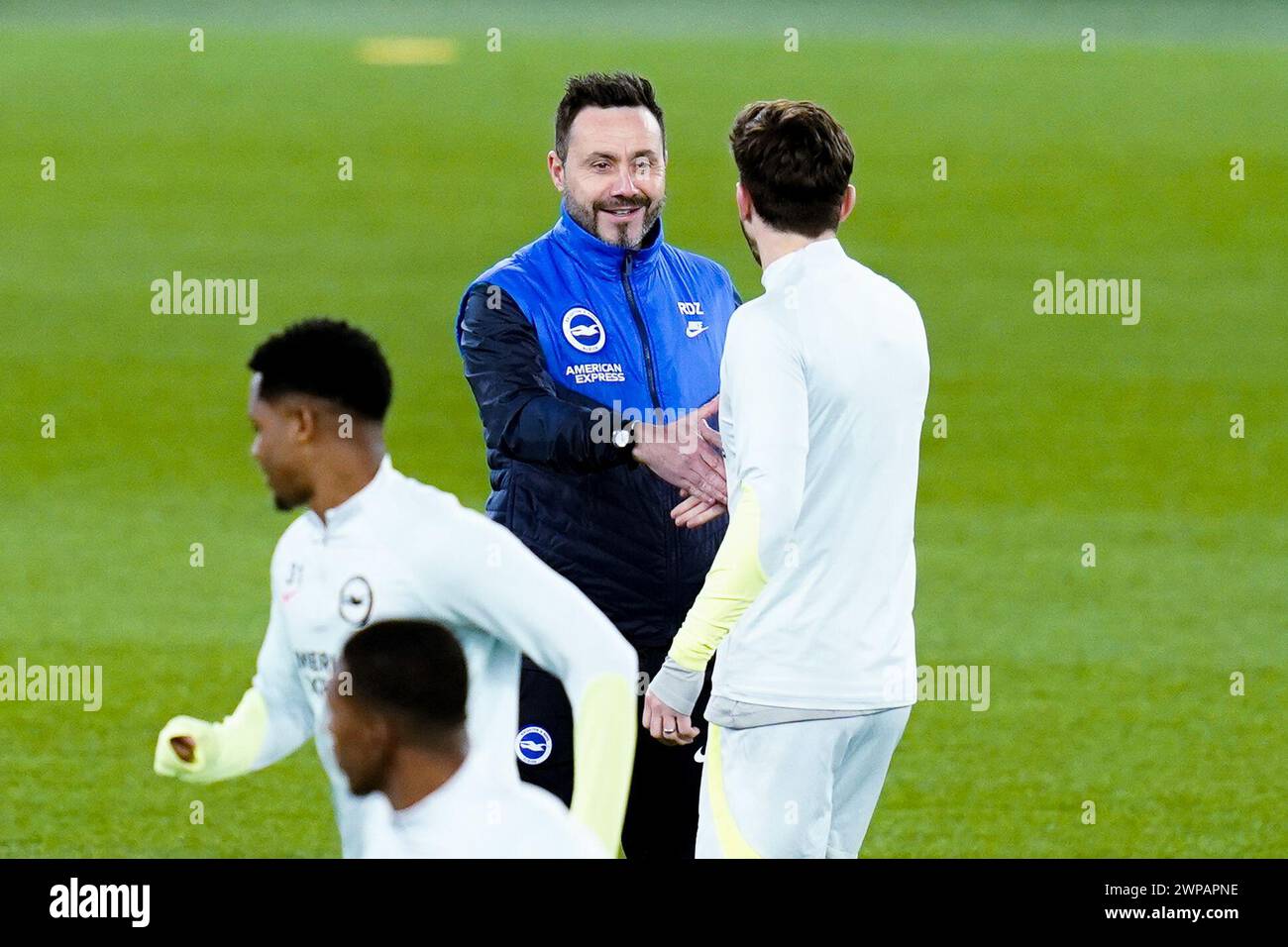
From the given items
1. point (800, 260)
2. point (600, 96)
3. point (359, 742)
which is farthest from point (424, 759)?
point (600, 96)

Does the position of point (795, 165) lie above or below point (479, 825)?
above

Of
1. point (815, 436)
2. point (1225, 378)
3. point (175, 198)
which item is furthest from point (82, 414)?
point (815, 436)

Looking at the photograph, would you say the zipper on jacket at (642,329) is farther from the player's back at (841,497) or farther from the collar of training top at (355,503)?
the collar of training top at (355,503)

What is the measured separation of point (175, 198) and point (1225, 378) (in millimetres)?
15137

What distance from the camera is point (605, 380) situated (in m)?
5.61

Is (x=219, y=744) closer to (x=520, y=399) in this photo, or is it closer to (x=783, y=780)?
(x=783, y=780)

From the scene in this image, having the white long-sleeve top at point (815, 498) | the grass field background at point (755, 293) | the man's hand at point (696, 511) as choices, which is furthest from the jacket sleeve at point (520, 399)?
the grass field background at point (755, 293)

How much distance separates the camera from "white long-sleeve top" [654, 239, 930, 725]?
4.46 meters

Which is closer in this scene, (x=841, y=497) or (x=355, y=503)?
(x=355, y=503)

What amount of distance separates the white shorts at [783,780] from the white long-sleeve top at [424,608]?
0.73 metres

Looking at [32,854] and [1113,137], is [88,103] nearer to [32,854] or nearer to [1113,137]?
[1113,137]

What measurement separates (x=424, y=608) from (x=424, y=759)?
36 cm

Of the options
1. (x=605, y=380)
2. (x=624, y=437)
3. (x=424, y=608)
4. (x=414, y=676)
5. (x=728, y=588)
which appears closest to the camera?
(x=414, y=676)

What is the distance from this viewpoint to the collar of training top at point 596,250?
570cm
